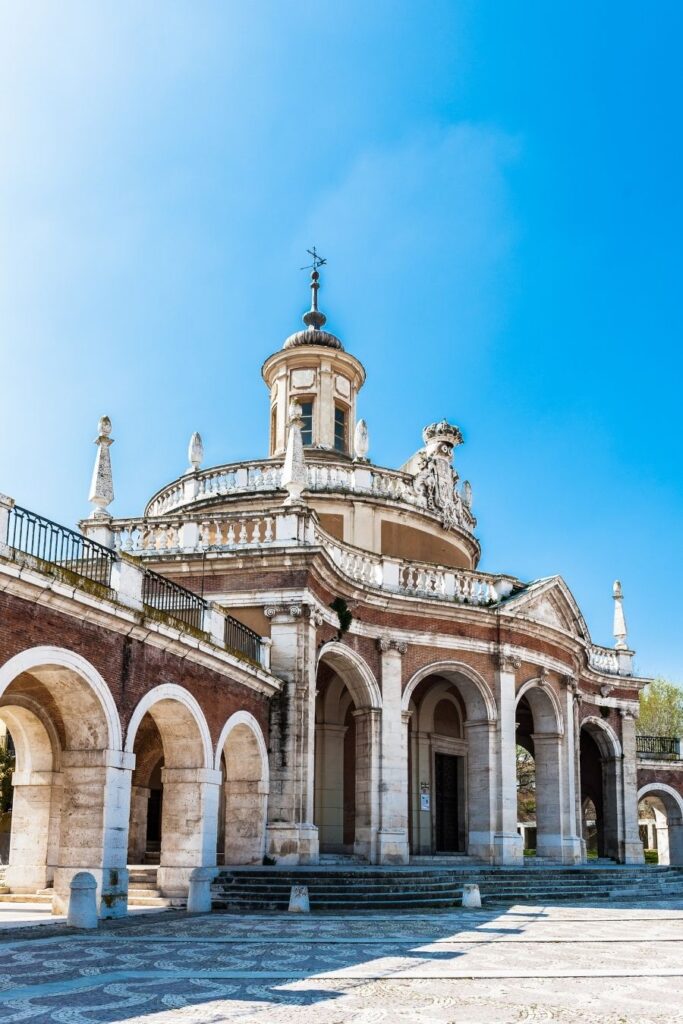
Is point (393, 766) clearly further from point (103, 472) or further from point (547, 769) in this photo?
point (103, 472)

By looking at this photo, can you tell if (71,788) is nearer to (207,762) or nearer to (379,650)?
(207,762)

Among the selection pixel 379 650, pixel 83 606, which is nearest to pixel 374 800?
pixel 379 650

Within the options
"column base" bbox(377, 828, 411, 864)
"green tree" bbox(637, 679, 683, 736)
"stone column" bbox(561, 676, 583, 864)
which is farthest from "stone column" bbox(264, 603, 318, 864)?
"green tree" bbox(637, 679, 683, 736)

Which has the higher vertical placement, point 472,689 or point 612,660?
point 612,660

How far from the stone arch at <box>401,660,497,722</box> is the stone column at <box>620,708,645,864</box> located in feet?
36.6

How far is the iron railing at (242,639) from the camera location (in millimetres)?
21000

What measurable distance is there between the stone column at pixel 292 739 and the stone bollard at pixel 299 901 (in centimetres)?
377

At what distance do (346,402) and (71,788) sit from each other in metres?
21.0

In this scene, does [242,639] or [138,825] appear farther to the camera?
[138,825]

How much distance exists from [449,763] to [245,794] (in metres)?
11.0

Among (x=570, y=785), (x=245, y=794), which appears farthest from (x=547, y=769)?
(x=245, y=794)

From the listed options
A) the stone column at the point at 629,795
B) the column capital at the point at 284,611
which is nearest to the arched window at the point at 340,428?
the column capital at the point at 284,611

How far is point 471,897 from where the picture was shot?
64.6ft

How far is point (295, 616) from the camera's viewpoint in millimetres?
22953
